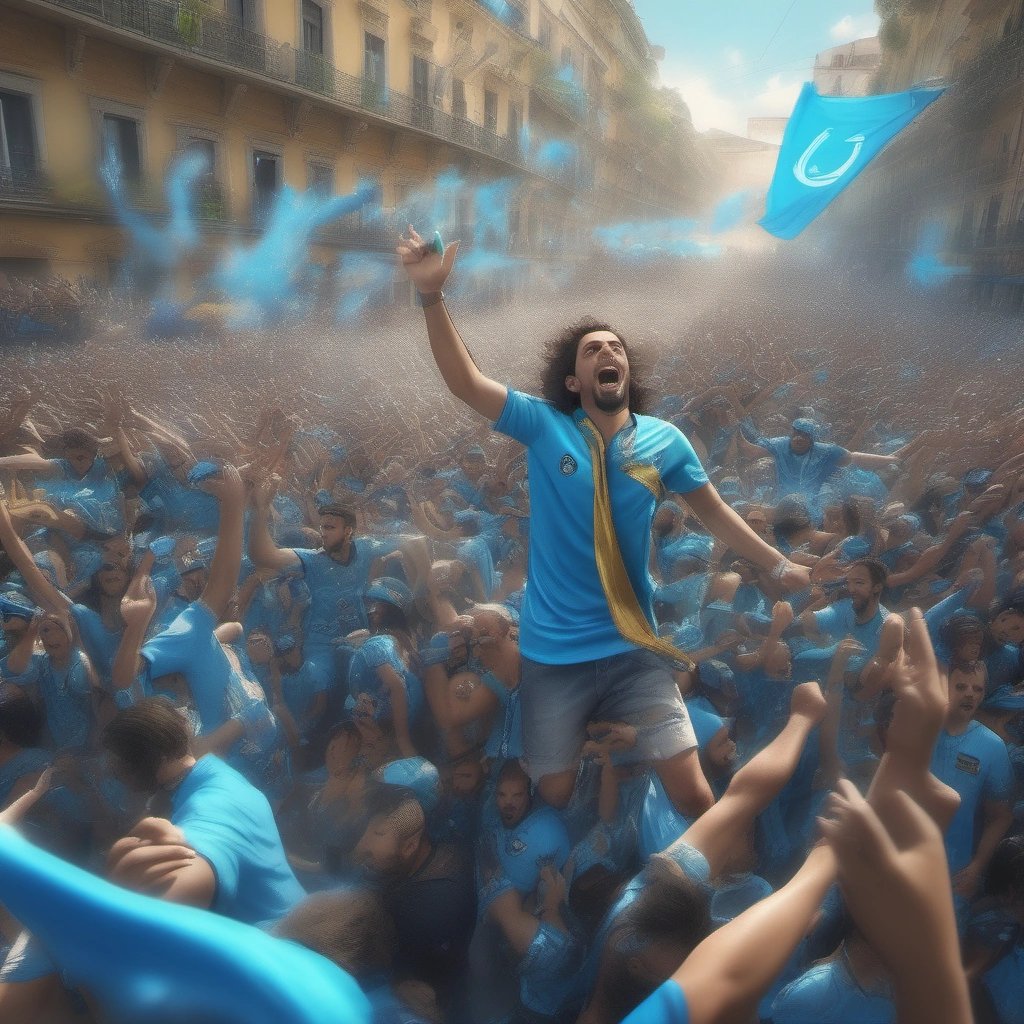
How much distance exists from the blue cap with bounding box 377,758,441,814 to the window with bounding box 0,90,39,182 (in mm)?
9181

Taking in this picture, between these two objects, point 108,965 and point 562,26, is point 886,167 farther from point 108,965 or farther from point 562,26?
point 108,965

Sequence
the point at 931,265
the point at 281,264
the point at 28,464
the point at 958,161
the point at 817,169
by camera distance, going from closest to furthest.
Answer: the point at 28,464 < the point at 817,169 < the point at 281,264 < the point at 958,161 < the point at 931,265

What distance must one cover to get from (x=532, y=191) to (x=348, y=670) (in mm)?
10148

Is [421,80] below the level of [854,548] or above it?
above

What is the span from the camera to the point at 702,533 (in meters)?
4.29

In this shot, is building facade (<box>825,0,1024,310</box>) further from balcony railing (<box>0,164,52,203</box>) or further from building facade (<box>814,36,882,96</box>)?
balcony railing (<box>0,164,52,203</box>)

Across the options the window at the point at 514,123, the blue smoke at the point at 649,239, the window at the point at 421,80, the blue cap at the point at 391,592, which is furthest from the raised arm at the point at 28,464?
the blue smoke at the point at 649,239

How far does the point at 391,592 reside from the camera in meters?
3.46

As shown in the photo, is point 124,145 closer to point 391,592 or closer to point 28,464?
point 28,464

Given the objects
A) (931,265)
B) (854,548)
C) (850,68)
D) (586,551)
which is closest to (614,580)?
(586,551)

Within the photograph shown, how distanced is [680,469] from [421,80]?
9.52m

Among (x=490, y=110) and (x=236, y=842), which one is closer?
(x=236, y=842)

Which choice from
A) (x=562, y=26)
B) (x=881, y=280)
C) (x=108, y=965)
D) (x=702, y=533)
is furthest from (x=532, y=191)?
(x=108, y=965)

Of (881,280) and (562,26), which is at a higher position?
(562,26)
